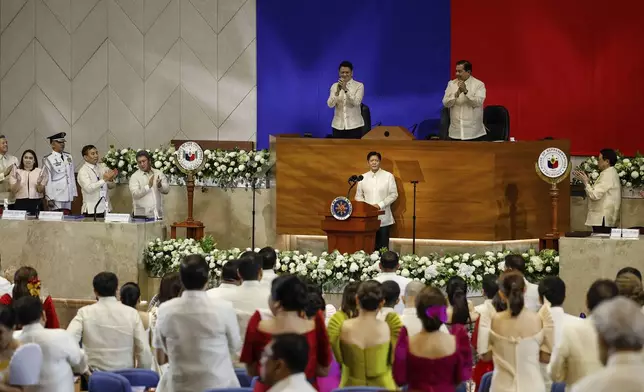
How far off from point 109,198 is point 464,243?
4.64 m

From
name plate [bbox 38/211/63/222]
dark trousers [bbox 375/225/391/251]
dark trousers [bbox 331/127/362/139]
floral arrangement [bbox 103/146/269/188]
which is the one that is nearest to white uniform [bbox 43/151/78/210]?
floral arrangement [bbox 103/146/269/188]

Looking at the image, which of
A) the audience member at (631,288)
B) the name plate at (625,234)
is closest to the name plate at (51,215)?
the name plate at (625,234)

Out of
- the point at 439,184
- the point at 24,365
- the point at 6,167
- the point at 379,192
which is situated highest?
the point at 6,167

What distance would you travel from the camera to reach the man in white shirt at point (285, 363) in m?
4.57

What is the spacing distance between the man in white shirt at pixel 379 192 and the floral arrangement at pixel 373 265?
0.88 metres

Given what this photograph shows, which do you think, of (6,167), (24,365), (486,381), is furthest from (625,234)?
(6,167)

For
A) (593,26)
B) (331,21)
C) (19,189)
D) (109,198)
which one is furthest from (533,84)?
(19,189)

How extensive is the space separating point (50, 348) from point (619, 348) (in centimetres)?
308

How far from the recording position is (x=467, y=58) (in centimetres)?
1535

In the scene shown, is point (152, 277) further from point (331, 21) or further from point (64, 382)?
point (64, 382)

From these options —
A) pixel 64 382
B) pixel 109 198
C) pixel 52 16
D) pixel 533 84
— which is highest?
pixel 52 16

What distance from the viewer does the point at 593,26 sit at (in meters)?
14.8

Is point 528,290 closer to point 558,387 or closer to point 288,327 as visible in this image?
point 558,387

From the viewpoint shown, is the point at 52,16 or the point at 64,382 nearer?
the point at 64,382
